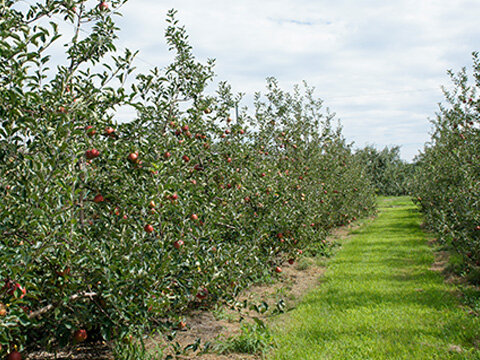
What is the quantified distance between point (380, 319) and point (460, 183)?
4.58 meters

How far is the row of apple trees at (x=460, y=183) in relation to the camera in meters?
6.52

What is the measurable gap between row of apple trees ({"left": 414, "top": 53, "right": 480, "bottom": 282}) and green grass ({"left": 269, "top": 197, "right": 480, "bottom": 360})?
2.32ft

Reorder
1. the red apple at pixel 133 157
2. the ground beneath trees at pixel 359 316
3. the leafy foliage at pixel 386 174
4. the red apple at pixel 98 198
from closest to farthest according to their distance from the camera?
the red apple at pixel 98 198
the red apple at pixel 133 157
the ground beneath trees at pixel 359 316
the leafy foliage at pixel 386 174

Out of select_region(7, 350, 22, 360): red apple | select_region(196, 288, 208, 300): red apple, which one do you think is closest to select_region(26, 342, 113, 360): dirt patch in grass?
select_region(7, 350, 22, 360): red apple

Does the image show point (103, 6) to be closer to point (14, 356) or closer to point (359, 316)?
point (14, 356)

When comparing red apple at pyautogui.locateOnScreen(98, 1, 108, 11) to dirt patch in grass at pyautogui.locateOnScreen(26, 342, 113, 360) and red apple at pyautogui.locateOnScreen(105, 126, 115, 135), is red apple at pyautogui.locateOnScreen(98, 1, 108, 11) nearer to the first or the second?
red apple at pyautogui.locateOnScreen(105, 126, 115, 135)

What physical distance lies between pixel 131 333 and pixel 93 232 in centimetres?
84

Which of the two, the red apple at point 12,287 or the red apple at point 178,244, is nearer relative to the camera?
the red apple at point 12,287

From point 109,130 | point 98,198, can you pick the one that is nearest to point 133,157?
point 109,130

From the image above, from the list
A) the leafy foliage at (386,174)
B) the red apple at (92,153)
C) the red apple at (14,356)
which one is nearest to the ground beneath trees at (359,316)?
the red apple at (14,356)

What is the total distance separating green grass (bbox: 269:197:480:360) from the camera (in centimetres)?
420

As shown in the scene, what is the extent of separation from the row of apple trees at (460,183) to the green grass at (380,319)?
71cm

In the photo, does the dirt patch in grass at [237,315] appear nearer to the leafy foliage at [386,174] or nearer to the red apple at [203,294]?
the red apple at [203,294]

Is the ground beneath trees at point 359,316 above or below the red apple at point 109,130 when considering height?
below
